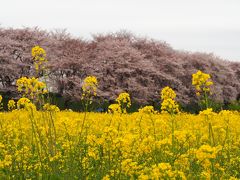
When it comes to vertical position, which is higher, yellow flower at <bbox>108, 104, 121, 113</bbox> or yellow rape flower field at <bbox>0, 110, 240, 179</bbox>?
yellow flower at <bbox>108, 104, 121, 113</bbox>

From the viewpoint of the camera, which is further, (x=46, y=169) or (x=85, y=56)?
(x=85, y=56)

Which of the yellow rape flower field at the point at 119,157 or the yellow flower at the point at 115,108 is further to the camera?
the yellow flower at the point at 115,108

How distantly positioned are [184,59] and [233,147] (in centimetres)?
3242

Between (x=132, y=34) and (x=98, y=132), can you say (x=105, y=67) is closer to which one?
(x=132, y=34)

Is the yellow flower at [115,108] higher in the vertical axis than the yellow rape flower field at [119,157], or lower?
higher

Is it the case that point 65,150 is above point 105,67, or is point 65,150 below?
below

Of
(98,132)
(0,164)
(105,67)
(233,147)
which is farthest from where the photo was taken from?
(105,67)

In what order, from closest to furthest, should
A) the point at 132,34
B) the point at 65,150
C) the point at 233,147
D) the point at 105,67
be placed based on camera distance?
the point at 65,150
the point at 233,147
the point at 105,67
the point at 132,34

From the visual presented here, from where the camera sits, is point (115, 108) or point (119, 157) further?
point (115, 108)

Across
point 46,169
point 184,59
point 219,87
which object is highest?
point 184,59

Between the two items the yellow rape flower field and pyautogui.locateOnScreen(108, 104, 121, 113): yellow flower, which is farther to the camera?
pyautogui.locateOnScreen(108, 104, 121, 113): yellow flower

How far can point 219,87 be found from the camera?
40000 mm

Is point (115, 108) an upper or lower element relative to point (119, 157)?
upper

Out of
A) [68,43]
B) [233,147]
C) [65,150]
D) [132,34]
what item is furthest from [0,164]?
[132,34]
